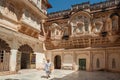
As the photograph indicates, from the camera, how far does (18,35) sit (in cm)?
1441

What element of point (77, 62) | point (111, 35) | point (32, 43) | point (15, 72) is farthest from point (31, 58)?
point (111, 35)

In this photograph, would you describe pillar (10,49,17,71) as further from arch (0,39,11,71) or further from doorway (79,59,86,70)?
doorway (79,59,86,70)

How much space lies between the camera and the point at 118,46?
58.0 ft

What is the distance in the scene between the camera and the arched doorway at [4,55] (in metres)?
12.3

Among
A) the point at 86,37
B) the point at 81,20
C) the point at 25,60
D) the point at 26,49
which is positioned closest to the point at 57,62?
the point at 25,60

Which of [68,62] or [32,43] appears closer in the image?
[32,43]

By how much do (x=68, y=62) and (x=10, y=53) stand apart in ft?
32.7

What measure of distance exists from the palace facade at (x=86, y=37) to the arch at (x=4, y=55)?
9.58 m

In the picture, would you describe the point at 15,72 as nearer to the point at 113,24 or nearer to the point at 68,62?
the point at 68,62

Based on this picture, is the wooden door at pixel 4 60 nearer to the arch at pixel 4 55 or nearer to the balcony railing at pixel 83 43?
the arch at pixel 4 55

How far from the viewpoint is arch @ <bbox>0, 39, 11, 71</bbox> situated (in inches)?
486

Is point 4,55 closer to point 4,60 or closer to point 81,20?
point 4,60

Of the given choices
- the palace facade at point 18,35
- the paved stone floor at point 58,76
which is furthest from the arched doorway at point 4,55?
the paved stone floor at point 58,76

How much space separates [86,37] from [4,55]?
11.2 metres
